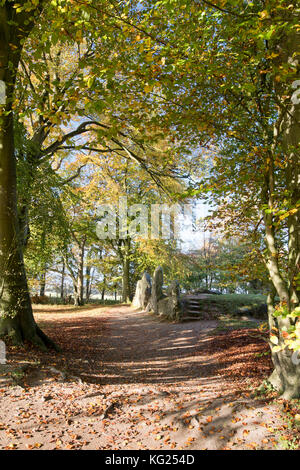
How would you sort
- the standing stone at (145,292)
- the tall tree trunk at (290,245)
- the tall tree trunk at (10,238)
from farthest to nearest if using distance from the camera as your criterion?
the standing stone at (145,292) → the tall tree trunk at (10,238) → the tall tree trunk at (290,245)

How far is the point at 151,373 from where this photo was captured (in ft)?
21.2

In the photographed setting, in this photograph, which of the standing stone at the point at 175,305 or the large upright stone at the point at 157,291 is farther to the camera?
the large upright stone at the point at 157,291

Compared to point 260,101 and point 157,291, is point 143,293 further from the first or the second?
point 260,101

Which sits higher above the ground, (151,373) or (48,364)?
(48,364)

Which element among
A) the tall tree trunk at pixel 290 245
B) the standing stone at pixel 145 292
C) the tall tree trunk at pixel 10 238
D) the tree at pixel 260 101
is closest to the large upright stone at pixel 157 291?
the standing stone at pixel 145 292

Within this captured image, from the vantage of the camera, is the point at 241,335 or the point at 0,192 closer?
the point at 0,192

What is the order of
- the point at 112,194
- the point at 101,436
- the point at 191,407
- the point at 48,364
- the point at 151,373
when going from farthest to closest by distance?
the point at 112,194 → the point at 151,373 → the point at 48,364 → the point at 191,407 → the point at 101,436

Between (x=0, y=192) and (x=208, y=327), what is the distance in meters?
8.24

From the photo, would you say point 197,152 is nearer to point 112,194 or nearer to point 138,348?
point 138,348

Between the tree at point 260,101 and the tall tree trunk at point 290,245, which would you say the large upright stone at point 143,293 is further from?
the tall tree trunk at point 290,245

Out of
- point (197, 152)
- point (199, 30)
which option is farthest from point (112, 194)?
point (199, 30)

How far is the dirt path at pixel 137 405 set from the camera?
3121mm

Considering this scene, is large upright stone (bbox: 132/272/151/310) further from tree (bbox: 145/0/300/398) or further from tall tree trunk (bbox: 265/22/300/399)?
tall tree trunk (bbox: 265/22/300/399)

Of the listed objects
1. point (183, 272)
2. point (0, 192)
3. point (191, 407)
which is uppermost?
point (0, 192)
